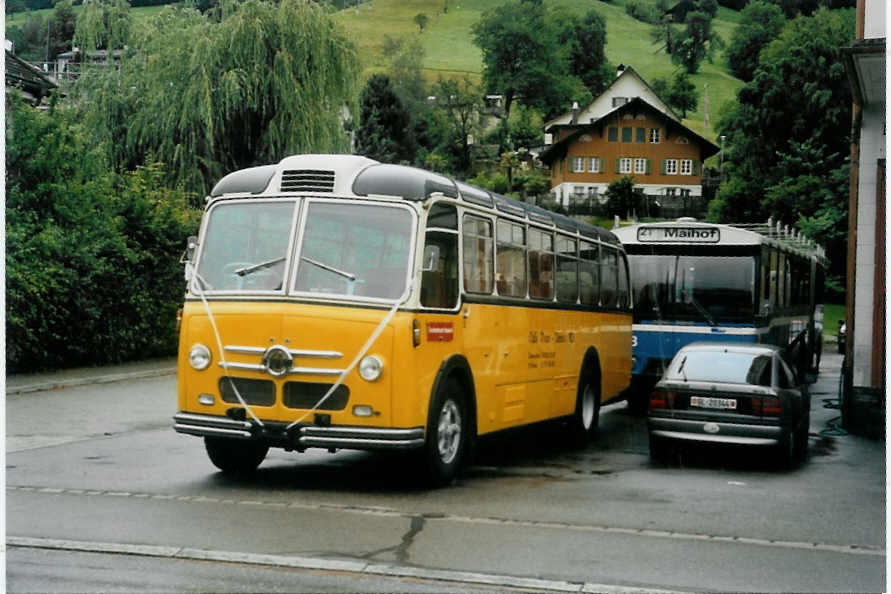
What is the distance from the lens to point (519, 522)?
9.25 metres

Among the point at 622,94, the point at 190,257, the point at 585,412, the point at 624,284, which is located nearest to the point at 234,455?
the point at 190,257

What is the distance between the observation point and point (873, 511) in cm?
1048

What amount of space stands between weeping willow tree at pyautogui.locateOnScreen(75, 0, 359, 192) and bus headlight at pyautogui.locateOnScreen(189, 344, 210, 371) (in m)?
A: 22.5

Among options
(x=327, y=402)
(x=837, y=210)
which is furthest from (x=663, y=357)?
(x=327, y=402)

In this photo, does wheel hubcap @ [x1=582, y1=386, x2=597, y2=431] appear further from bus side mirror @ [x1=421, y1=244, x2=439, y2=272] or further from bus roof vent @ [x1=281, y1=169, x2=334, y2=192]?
bus roof vent @ [x1=281, y1=169, x2=334, y2=192]

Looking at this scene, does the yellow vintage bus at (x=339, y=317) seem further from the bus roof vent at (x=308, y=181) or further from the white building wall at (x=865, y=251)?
the white building wall at (x=865, y=251)

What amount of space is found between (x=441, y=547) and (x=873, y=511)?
4.54 metres

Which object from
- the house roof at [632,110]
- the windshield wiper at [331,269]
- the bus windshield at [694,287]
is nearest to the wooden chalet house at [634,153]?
the house roof at [632,110]

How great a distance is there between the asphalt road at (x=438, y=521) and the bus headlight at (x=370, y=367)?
1082 millimetres

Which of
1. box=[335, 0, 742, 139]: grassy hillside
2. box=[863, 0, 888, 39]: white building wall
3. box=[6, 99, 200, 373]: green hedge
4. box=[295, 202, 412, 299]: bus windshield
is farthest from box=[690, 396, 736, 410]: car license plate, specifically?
box=[335, 0, 742, 139]: grassy hillside

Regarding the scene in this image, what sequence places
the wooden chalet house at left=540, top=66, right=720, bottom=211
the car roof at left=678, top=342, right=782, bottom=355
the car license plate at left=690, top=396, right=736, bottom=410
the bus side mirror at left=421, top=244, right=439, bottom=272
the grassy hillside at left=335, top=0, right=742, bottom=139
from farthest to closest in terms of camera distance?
1. the grassy hillside at left=335, top=0, right=742, bottom=139
2. the wooden chalet house at left=540, top=66, right=720, bottom=211
3. the car roof at left=678, top=342, right=782, bottom=355
4. the car license plate at left=690, top=396, right=736, bottom=410
5. the bus side mirror at left=421, top=244, right=439, bottom=272

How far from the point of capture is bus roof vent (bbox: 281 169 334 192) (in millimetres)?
10734

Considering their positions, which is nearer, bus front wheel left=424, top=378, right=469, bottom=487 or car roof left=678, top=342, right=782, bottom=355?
bus front wheel left=424, top=378, right=469, bottom=487

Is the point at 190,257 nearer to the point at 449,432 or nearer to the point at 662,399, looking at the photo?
the point at 449,432
